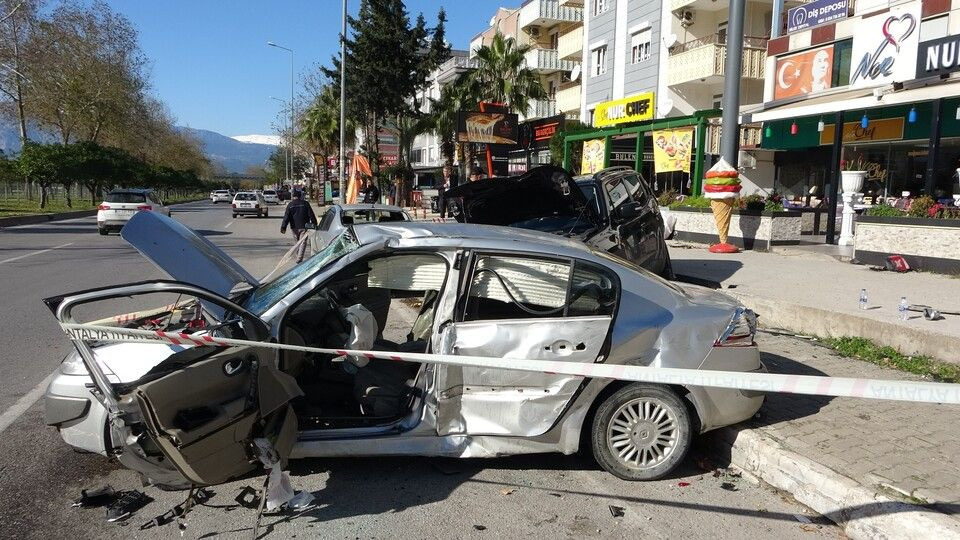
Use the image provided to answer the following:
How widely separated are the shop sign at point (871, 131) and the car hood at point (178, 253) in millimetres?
18580

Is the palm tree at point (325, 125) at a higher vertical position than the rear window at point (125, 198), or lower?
higher

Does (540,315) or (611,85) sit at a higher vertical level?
(611,85)

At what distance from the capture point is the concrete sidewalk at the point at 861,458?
3.27 m

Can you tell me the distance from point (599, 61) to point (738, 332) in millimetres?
30102

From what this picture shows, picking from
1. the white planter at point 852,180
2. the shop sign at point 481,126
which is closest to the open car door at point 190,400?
the white planter at point 852,180

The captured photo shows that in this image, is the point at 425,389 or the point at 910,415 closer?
the point at 425,389

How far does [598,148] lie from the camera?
859 inches

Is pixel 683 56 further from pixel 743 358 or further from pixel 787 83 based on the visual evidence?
pixel 743 358

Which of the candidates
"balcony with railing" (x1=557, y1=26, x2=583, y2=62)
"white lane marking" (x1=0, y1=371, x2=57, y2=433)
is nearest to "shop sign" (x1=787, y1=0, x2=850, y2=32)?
"balcony with railing" (x1=557, y1=26, x2=583, y2=62)

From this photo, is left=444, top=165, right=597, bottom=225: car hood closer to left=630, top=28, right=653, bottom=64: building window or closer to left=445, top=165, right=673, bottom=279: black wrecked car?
left=445, top=165, right=673, bottom=279: black wrecked car

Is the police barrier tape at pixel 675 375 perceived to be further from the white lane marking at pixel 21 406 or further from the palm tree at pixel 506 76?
the palm tree at pixel 506 76

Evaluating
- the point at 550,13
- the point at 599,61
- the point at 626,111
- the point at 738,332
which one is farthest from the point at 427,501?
the point at 550,13

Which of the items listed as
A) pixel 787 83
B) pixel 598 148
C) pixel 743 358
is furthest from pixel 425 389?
pixel 598 148

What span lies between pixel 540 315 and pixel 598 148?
18.7 metres
